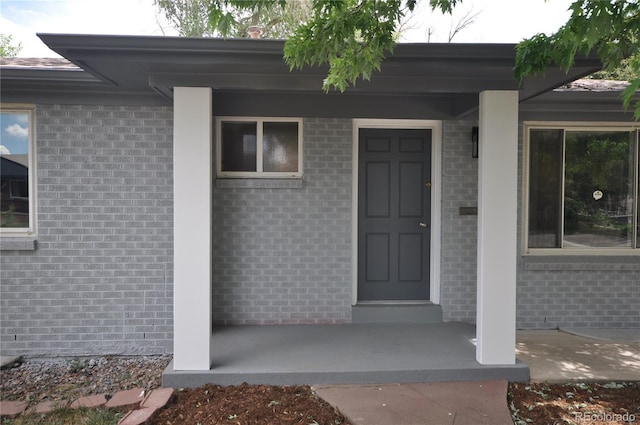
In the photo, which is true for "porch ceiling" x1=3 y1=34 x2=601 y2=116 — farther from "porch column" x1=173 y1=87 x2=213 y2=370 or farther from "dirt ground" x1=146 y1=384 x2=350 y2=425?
"dirt ground" x1=146 y1=384 x2=350 y2=425

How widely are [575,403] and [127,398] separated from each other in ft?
11.8

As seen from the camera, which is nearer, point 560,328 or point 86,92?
point 86,92

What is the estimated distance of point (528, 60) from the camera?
10.8 feet

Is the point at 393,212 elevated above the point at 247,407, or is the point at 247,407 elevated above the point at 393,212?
the point at 393,212

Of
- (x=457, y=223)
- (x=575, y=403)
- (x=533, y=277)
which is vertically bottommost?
(x=575, y=403)

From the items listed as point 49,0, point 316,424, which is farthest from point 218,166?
point 49,0

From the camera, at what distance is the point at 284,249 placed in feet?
17.3

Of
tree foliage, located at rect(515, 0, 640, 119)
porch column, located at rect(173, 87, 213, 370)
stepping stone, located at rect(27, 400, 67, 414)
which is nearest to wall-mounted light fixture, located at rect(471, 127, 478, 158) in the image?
tree foliage, located at rect(515, 0, 640, 119)

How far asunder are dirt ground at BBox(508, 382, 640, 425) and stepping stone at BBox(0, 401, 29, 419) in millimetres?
3842

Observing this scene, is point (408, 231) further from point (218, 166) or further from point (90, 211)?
point (90, 211)

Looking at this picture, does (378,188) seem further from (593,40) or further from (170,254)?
(593,40)

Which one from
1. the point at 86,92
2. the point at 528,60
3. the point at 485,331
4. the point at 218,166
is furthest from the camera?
the point at 218,166

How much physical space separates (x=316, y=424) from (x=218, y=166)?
10.1 feet

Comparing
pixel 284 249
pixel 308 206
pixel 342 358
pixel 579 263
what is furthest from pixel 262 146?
pixel 579 263
